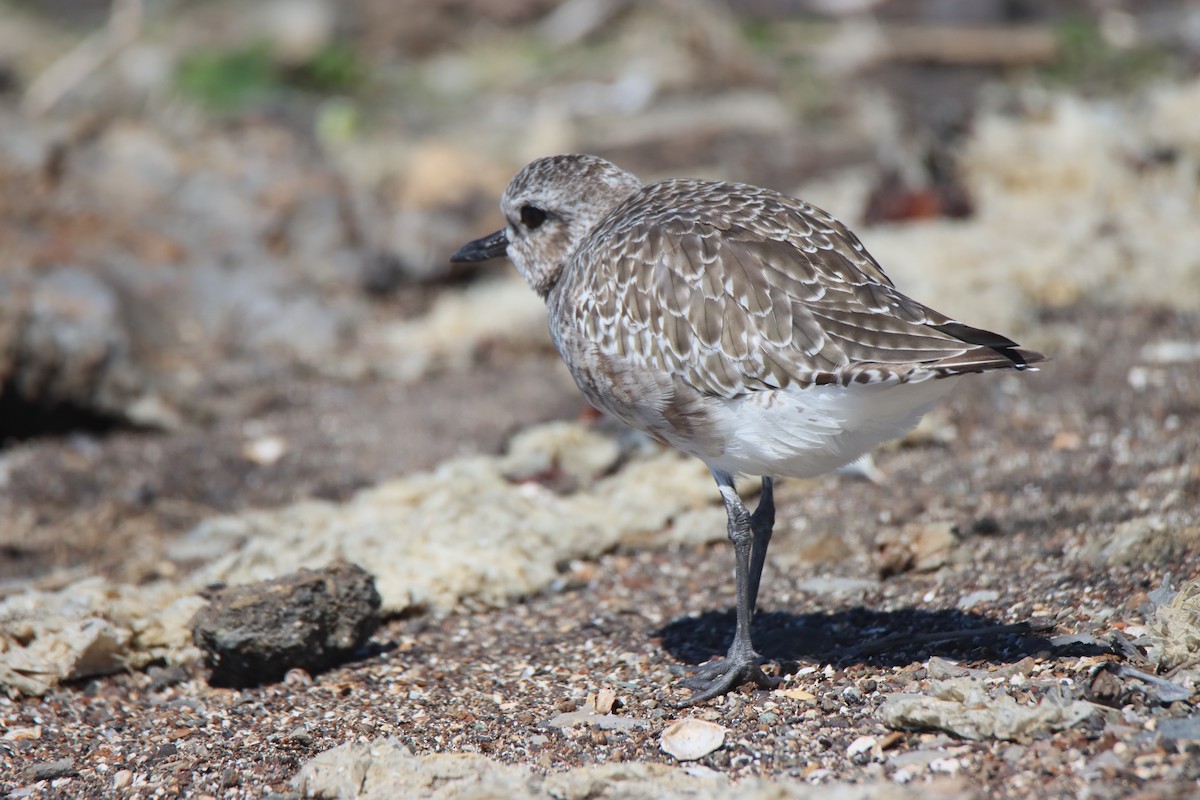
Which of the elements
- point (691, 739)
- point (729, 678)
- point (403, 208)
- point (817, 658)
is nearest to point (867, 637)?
point (817, 658)

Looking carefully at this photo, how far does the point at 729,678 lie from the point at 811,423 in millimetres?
1068

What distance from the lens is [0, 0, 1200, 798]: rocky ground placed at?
14.9 ft

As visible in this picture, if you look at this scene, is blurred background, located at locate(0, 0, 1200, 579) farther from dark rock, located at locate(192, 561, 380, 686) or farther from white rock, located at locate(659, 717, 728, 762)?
white rock, located at locate(659, 717, 728, 762)

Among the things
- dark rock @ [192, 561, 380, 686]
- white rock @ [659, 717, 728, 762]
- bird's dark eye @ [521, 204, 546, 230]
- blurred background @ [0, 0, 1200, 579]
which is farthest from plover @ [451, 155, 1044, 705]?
blurred background @ [0, 0, 1200, 579]

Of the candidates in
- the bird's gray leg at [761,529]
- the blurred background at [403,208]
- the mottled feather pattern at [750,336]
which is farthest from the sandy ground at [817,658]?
the blurred background at [403,208]

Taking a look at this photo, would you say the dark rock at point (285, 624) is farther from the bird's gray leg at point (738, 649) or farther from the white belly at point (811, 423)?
the white belly at point (811, 423)

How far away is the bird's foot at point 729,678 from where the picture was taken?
194 inches

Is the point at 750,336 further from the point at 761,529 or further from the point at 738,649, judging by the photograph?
the point at 738,649

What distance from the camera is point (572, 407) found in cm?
877

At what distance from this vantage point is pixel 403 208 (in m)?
12.5

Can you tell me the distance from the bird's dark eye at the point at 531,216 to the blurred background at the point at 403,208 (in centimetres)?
244

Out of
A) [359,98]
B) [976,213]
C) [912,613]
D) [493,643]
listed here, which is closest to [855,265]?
[912,613]

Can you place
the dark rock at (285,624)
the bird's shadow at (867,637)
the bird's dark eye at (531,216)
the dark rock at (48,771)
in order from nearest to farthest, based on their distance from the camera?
the dark rock at (48,771) < the bird's shadow at (867,637) < the dark rock at (285,624) < the bird's dark eye at (531,216)

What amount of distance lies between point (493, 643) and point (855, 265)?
7.92ft
